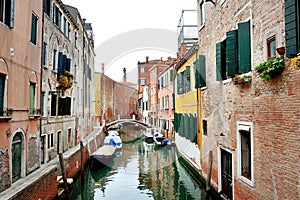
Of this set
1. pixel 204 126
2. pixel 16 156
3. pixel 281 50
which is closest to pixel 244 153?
pixel 281 50

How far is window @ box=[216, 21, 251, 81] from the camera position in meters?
5.38

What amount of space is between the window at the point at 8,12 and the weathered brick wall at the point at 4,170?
8.93 ft

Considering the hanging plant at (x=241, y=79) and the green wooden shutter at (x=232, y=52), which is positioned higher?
the green wooden shutter at (x=232, y=52)

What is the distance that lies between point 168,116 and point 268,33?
15.8 meters

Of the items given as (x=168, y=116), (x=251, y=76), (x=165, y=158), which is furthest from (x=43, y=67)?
(x=168, y=116)

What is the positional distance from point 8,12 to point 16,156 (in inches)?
132

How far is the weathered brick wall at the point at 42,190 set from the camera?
17.1 feet

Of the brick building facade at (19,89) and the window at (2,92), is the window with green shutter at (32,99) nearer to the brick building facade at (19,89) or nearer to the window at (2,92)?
the brick building facade at (19,89)

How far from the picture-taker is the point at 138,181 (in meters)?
10.9

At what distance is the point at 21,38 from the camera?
720 cm

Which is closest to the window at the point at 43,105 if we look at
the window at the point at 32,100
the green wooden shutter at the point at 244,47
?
the window at the point at 32,100

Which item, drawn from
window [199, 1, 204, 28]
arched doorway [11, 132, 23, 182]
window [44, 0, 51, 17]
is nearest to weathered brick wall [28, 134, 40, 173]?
arched doorway [11, 132, 23, 182]

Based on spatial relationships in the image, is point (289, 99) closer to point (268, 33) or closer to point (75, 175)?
point (268, 33)

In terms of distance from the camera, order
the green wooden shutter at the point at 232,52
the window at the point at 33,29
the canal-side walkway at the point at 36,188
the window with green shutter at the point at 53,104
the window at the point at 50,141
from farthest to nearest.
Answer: the window with green shutter at the point at 53,104
the window at the point at 50,141
the window at the point at 33,29
the green wooden shutter at the point at 232,52
the canal-side walkway at the point at 36,188
